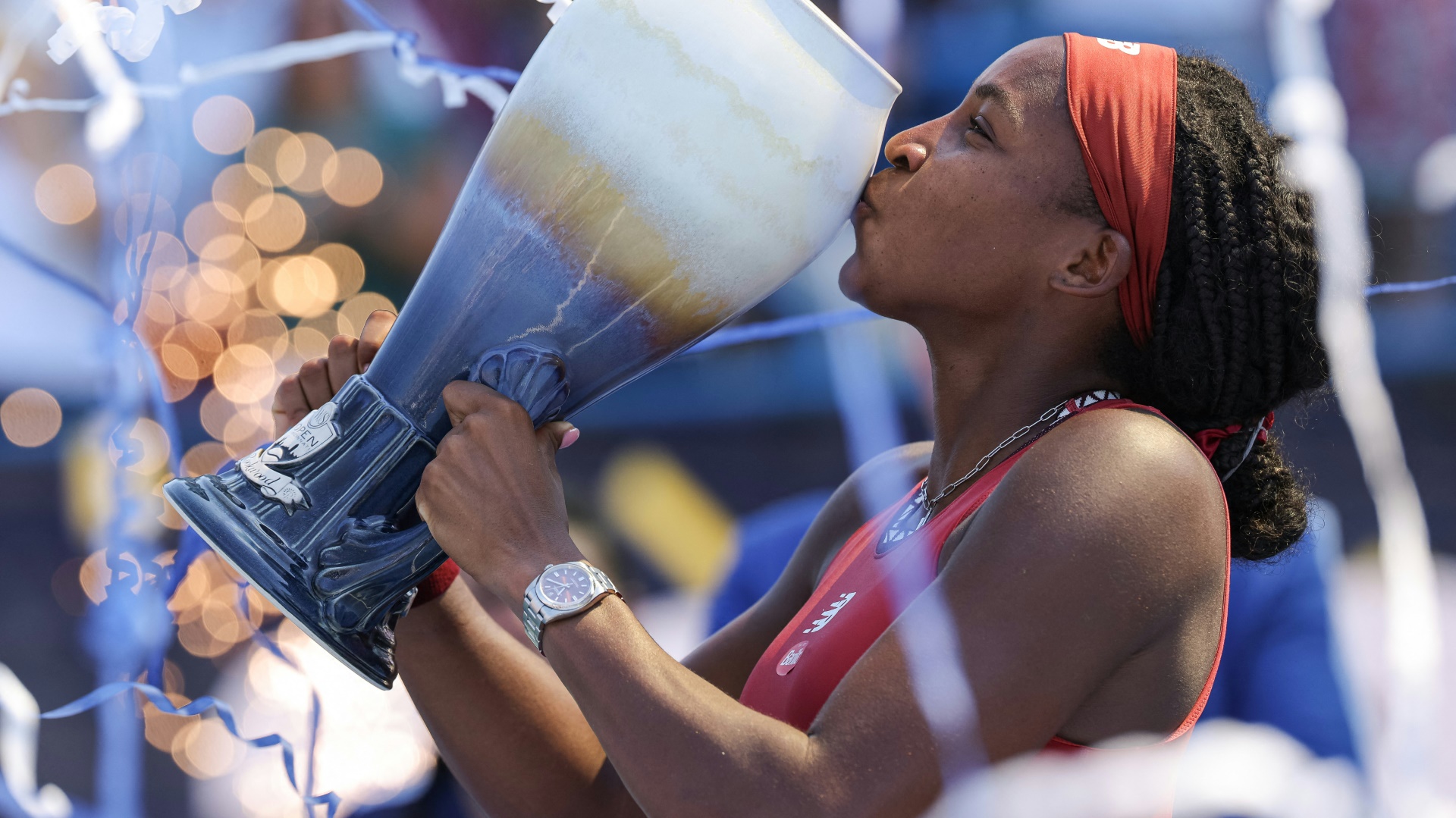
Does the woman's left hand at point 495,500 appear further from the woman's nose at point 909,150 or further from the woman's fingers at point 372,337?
the woman's nose at point 909,150

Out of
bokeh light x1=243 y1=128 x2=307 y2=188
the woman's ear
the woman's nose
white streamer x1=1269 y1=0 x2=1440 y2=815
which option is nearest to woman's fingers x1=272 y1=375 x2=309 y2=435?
the woman's nose

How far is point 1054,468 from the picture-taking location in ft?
3.06

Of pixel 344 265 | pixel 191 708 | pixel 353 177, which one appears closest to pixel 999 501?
pixel 191 708

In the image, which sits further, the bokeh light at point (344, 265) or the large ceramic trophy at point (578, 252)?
the bokeh light at point (344, 265)

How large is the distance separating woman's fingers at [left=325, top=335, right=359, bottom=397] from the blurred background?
295mm

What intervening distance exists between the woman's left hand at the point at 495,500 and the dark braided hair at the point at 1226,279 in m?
0.54

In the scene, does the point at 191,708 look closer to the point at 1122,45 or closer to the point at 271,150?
the point at 1122,45

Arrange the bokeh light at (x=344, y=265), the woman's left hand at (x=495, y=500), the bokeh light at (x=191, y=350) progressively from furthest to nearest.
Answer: the bokeh light at (x=344, y=265), the bokeh light at (x=191, y=350), the woman's left hand at (x=495, y=500)

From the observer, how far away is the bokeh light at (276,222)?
6.25 m

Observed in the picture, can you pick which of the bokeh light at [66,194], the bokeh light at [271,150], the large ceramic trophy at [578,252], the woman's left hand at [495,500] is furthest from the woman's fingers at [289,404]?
the bokeh light at [271,150]

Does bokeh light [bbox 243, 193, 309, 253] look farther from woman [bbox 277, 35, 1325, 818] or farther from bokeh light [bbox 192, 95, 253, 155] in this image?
woman [bbox 277, 35, 1325, 818]

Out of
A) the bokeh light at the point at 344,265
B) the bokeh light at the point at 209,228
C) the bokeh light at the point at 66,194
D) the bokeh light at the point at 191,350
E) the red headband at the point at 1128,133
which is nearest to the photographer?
the red headband at the point at 1128,133

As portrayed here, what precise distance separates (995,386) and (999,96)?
278 mm

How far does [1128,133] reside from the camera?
1.08 m
